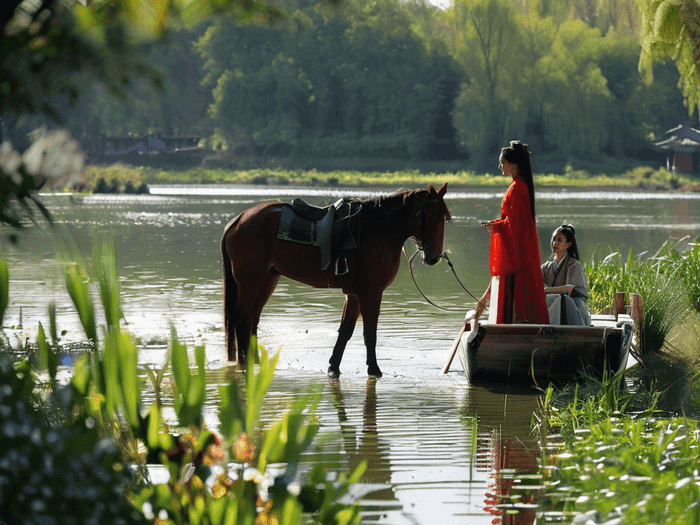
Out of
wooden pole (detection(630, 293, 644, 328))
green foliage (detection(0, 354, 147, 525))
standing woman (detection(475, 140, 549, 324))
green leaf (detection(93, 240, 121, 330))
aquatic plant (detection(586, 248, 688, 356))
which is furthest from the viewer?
aquatic plant (detection(586, 248, 688, 356))

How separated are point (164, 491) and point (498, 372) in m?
4.67

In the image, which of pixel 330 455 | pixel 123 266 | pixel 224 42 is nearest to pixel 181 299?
pixel 123 266

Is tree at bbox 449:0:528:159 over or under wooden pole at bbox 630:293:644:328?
over

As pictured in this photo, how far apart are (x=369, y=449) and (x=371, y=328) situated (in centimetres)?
229

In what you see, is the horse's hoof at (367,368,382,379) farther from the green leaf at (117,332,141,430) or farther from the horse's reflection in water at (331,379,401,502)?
the green leaf at (117,332,141,430)

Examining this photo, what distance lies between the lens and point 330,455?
5.36m

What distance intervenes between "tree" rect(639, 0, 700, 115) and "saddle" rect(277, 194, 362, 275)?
5.36m

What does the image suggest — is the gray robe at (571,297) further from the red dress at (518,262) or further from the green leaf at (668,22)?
the green leaf at (668,22)

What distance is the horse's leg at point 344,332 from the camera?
25.5 feet

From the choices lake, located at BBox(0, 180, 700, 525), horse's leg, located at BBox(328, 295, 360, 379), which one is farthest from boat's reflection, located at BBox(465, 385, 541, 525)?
horse's leg, located at BBox(328, 295, 360, 379)

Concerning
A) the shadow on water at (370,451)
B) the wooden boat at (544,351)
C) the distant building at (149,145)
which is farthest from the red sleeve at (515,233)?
the distant building at (149,145)

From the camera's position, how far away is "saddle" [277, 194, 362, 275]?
780cm

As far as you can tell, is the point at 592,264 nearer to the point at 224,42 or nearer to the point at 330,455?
the point at 330,455

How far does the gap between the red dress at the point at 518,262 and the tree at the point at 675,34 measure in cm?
488
